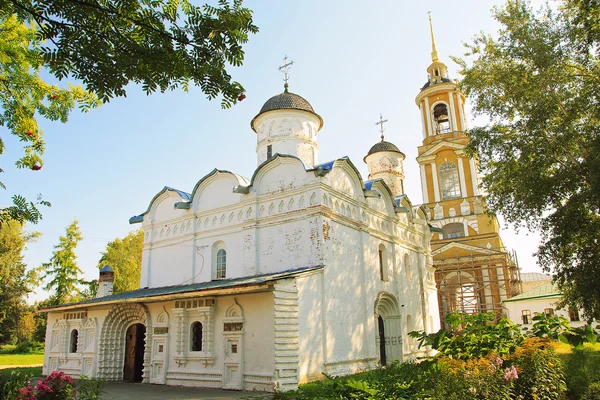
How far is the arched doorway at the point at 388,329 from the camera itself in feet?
50.8

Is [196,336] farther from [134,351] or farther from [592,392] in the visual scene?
[592,392]

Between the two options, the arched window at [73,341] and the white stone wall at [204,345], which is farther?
the arched window at [73,341]

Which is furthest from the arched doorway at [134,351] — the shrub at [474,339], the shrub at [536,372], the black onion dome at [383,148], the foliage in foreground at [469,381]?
the black onion dome at [383,148]

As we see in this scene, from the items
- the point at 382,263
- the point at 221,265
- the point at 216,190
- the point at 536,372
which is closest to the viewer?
the point at 536,372

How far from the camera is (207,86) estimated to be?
497cm

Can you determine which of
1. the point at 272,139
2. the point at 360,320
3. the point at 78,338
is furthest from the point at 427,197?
the point at 78,338

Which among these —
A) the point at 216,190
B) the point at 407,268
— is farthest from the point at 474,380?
the point at 407,268

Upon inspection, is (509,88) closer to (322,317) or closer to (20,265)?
(322,317)

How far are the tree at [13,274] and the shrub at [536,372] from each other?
34.2m

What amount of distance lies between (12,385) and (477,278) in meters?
25.3

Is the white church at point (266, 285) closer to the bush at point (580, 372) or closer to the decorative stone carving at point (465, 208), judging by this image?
the bush at point (580, 372)

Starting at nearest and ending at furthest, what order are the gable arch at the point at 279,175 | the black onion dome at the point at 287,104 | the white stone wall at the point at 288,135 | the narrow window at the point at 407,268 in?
1. the gable arch at the point at 279,175
2. the white stone wall at the point at 288,135
3. the black onion dome at the point at 287,104
4. the narrow window at the point at 407,268

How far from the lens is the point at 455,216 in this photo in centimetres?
2836

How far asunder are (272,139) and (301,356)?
8.83 m
